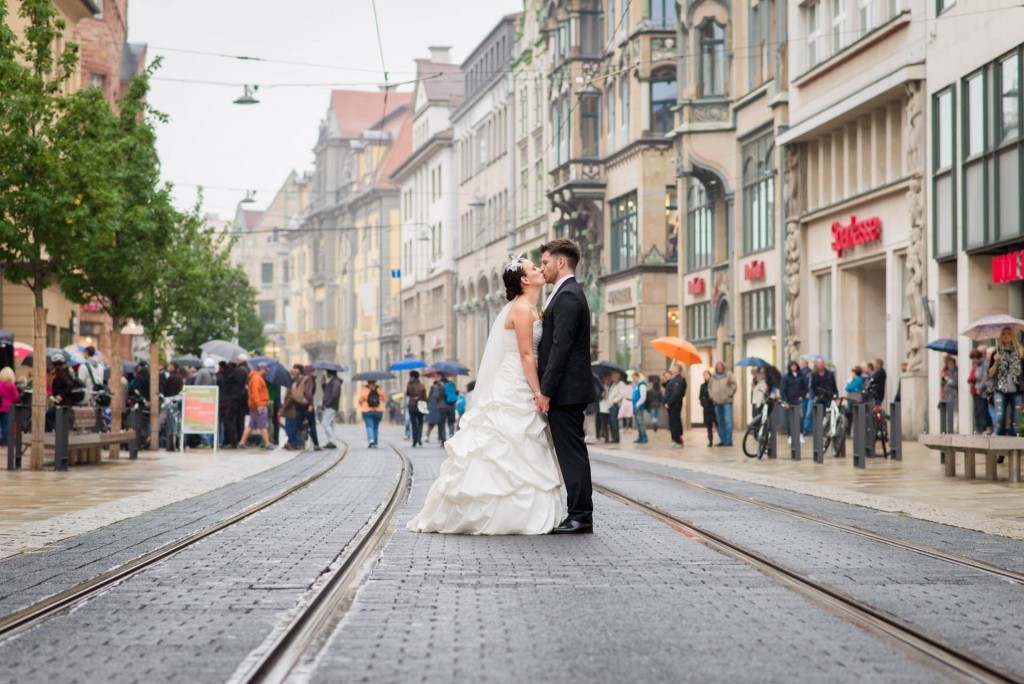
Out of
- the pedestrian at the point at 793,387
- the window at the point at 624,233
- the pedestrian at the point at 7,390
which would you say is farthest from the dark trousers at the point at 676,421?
the window at the point at 624,233

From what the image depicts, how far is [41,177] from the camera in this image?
906 inches

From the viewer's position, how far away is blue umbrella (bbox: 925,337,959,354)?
97.6 ft

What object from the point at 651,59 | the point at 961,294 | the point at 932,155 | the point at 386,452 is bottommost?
the point at 386,452

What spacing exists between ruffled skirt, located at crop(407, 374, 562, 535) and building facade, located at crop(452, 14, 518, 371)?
209 ft

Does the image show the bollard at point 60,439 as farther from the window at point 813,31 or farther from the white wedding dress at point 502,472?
the window at point 813,31

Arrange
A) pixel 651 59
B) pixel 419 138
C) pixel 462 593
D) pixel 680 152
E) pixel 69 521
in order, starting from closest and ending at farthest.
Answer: pixel 462 593
pixel 69 521
pixel 680 152
pixel 651 59
pixel 419 138

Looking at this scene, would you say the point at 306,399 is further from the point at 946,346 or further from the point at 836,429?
the point at 946,346

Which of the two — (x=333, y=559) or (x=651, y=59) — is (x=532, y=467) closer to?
(x=333, y=559)

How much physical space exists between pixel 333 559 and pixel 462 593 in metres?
1.82

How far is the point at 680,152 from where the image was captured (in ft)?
155

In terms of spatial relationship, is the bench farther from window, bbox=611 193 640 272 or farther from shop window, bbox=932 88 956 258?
window, bbox=611 193 640 272

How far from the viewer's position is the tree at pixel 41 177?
22.6 meters

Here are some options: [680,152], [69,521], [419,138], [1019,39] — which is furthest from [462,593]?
[419,138]

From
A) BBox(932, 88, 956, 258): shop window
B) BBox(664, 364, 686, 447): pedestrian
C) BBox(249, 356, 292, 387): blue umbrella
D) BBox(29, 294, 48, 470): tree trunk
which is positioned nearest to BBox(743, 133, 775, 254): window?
BBox(664, 364, 686, 447): pedestrian
